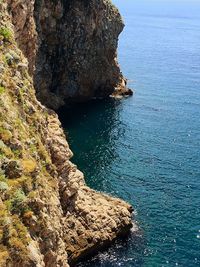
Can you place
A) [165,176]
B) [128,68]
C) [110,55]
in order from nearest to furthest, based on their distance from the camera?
[165,176]
[110,55]
[128,68]

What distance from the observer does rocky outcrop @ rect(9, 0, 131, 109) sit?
94.9 meters

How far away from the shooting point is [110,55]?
4466 inches

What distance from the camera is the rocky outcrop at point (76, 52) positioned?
94.9 meters

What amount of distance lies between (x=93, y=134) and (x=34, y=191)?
54935mm

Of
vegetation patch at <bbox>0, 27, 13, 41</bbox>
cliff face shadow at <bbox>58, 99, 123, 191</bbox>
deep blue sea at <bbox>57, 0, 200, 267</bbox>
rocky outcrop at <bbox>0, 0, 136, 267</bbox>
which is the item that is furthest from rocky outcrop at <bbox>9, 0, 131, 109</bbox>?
vegetation patch at <bbox>0, 27, 13, 41</bbox>

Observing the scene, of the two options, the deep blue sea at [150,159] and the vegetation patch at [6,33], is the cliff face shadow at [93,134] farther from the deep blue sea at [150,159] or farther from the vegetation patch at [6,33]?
the vegetation patch at [6,33]

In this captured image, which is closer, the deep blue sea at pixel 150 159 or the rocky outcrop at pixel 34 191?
the rocky outcrop at pixel 34 191

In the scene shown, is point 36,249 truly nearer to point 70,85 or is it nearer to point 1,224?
point 1,224

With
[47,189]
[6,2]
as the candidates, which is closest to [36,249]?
[47,189]

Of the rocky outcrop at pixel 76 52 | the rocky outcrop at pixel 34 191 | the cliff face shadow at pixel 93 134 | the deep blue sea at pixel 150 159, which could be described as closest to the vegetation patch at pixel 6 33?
the rocky outcrop at pixel 34 191

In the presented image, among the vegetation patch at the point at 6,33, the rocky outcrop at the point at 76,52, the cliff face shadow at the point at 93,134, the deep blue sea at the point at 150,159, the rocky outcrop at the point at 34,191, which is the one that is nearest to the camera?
the rocky outcrop at the point at 34,191

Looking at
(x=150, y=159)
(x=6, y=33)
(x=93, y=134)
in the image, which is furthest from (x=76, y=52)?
(x=6, y=33)

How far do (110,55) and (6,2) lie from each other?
65378mm

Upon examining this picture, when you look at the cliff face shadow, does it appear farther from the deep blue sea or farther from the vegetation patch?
the vegetation patch
